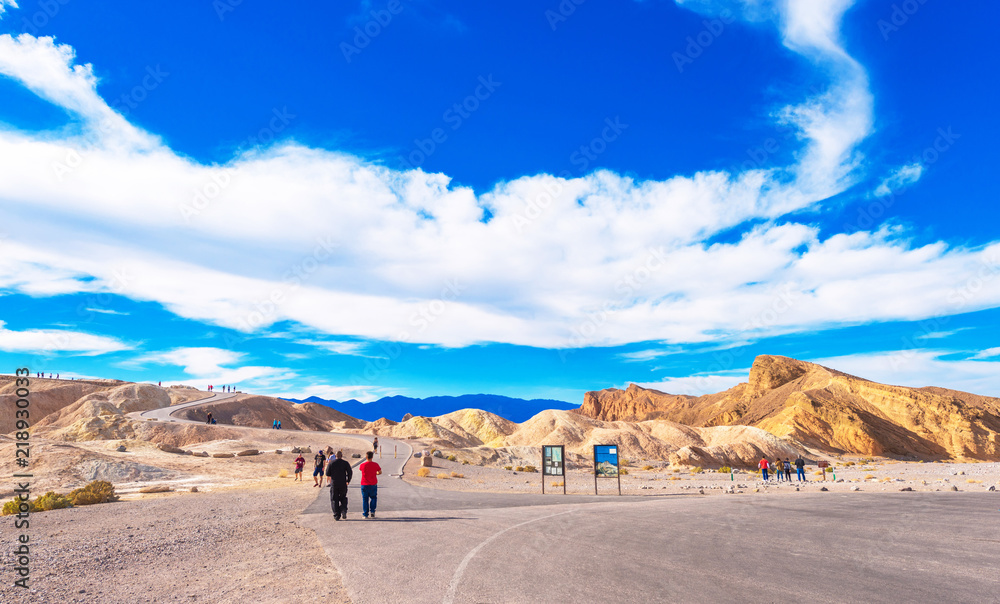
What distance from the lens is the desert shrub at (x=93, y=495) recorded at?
67.7 feet

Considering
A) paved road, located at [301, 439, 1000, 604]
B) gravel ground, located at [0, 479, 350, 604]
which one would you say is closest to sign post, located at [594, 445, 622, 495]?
paved road, located at [301, 439, 1000, 604]

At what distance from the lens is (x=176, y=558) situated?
1076 cm

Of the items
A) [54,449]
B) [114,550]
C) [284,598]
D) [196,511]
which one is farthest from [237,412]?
[284,598]

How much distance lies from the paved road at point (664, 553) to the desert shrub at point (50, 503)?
31.1 feet

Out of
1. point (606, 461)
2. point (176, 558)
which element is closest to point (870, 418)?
point (606, 461)

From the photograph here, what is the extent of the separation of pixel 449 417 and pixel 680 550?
8883 cm

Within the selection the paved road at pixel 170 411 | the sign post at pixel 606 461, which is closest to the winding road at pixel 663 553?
the sign post at pixel 606 461

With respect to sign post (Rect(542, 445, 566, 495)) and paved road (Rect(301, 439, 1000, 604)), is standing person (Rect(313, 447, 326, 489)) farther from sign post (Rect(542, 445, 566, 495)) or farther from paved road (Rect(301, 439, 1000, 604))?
sign post (Rect(542, 445, 566, 495))

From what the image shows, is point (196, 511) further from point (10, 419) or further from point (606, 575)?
point (10, 419)

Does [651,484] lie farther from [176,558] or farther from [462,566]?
[176,558]

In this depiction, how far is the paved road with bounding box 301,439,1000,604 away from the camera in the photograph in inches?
302

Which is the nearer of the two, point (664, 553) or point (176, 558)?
point (664, 553)

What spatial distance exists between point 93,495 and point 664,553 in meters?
22.3

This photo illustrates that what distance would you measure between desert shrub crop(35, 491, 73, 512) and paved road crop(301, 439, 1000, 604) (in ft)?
31.1
